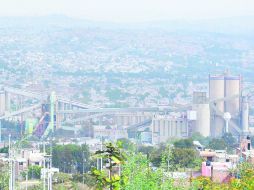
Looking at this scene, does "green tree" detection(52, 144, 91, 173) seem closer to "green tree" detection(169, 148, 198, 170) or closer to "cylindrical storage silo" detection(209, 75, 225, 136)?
"green tree" detection(169, 148, 198, 170)

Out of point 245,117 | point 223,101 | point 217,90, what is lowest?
point 245,117

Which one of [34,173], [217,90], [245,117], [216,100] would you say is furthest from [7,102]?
[34,173]

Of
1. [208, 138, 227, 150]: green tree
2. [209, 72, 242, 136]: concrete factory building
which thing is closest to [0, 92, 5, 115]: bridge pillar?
[209, 72, 242, 136]: concrete factory building

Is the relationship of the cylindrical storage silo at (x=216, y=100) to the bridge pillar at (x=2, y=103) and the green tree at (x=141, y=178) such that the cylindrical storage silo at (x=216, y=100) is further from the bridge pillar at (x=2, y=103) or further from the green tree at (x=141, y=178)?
the green tree at (x=141, y=178)

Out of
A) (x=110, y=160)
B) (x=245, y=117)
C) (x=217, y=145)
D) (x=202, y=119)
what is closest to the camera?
(x=110, y=160)

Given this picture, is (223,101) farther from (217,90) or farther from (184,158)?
(184,158)

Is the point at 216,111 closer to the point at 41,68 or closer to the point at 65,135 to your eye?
the point at 65,135

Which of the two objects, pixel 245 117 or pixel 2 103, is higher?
pixel 2 103
